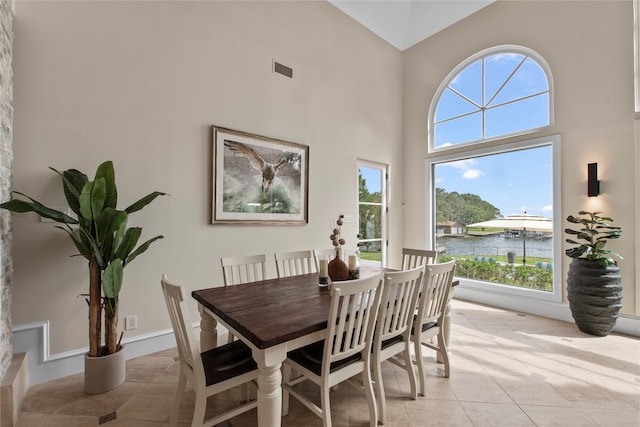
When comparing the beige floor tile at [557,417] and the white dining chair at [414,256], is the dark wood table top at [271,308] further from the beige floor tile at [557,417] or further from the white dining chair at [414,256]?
the beige floor tile at [557,417]

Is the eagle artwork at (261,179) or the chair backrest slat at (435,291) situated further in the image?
the eagle artwork at (261,179)

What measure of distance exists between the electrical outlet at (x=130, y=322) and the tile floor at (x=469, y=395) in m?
0.30

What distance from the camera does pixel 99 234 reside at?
203 centimetres

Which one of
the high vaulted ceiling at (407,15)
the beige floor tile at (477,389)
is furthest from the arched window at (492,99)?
the beige floor tile at (477,389)

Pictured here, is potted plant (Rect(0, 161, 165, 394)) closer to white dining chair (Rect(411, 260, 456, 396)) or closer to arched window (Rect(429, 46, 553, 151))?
white dining chair (Rect(411, 260, 456, 396))

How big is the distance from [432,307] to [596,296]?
7.66 ft

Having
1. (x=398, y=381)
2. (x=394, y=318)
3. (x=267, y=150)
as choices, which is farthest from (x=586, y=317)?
(x=267, y=150)

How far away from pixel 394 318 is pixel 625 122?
12.4 ft

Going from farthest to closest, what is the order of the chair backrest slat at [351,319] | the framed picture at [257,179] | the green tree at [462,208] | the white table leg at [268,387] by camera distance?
the green tree at [462,208]
the framed picture at [257,179]
the chair backrest slat at [351,319]
the white table leg at [268,387]

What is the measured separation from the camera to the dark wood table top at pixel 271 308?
54.9 inches

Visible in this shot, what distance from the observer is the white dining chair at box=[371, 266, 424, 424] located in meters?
1.72

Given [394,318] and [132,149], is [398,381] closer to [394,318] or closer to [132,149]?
[394,318]

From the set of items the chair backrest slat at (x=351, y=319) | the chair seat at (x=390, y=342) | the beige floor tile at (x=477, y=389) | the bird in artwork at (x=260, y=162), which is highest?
the bird in artwork at (x=260, y=162)

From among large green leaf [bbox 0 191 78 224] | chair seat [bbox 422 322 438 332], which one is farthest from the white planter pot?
chair seat [bbox 422 322 438 332]
